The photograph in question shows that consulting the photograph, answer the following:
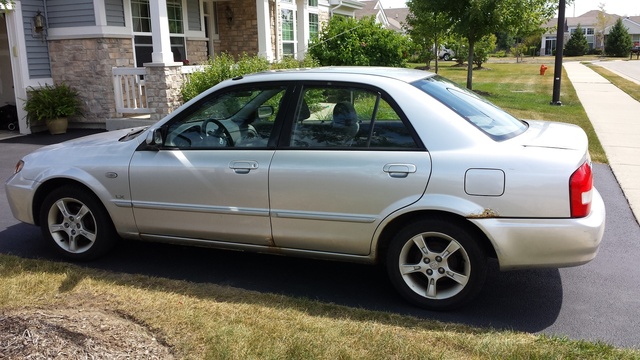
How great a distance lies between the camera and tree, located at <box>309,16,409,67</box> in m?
16.7

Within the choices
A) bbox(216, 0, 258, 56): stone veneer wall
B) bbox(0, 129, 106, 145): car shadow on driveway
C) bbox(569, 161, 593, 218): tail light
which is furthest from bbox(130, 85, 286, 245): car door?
bbox(216, 0, 258, 56): stone veneer wall

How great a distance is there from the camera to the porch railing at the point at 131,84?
1234cm

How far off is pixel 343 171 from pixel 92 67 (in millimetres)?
10259

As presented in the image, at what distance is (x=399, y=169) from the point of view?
394cm

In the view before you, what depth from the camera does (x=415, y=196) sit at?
153 inches

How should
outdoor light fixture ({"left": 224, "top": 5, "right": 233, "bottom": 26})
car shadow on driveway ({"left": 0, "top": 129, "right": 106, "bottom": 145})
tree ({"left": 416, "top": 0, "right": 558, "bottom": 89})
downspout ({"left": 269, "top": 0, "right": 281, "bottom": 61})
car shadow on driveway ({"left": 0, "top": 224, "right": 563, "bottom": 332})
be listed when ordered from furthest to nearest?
1. downspout ({"left": 269, "top": 0, "right": 281, "bottom": 61})
2. outdoor light fixture ({"left": 224, "top": 5, "right": 233, "bottom": 26})
3. tree ({"left": 416, "top": 0, "right": 558, "bottom": 89})
4. car shadow on driveway ({"left": 0, "top": 129, "right": 106, "bottom": 145})
5. car shadow on driveway ({"left": 0, "top": 224, "right": 563, "bottom": 332})

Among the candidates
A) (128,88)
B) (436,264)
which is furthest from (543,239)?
(128,88)

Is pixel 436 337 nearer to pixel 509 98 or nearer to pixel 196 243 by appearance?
pixel 196 243

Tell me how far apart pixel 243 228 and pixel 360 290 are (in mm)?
1046

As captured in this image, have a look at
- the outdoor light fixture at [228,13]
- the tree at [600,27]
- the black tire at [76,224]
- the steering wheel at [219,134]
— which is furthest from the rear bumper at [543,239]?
the tree at [600,27]

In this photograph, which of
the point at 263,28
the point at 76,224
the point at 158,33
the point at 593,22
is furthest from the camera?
the point at 593,22

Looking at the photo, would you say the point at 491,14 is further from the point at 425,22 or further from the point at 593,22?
the point at 593,22

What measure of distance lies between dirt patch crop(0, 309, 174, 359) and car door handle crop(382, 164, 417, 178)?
6.05 feet

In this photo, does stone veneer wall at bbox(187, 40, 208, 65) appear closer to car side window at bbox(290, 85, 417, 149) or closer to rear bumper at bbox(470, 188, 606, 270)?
car side window at bbox(290, 85, 417, 149)
